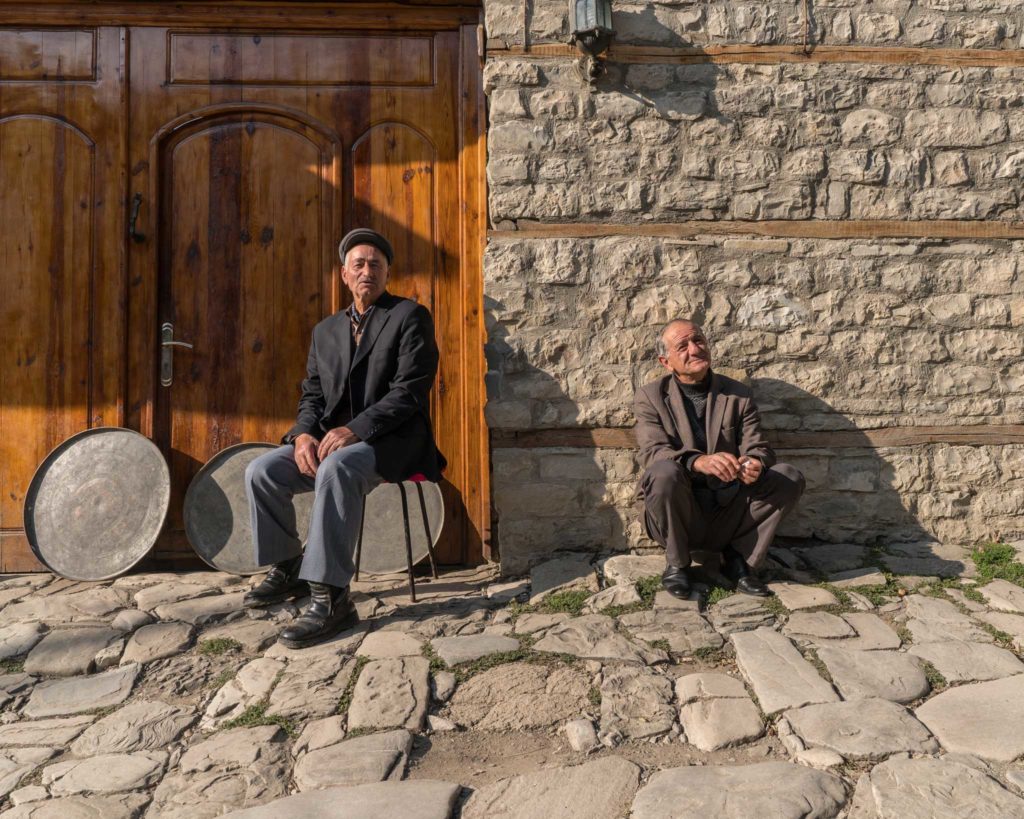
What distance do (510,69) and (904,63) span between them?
6.58ft

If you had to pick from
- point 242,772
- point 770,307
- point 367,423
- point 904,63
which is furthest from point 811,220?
point 242,772

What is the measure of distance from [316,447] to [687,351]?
1.70 meters

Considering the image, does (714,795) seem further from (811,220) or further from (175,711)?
(811,220)

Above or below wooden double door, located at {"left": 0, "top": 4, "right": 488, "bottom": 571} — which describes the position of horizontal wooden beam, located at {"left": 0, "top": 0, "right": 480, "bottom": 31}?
above

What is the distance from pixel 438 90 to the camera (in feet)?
13.6

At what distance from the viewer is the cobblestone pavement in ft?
6.39

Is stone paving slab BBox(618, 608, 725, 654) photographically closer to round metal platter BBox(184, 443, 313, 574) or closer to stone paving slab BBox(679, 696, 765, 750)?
stone paving slab BBox(679, 696, 765, 750)

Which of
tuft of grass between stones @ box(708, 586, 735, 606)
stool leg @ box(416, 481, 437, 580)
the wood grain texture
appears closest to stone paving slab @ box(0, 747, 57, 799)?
stool leg @ box(416, 481, 437, 580)

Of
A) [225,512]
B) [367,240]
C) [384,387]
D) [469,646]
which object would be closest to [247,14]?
[367,240]

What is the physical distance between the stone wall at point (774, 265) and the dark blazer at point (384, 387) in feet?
1.63

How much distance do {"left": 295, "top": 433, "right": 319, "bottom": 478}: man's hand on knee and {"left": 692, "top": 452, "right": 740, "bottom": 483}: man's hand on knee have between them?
1.62 m

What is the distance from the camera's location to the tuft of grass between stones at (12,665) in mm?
2846

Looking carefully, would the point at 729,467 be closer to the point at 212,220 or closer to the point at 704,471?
the point at 704,471

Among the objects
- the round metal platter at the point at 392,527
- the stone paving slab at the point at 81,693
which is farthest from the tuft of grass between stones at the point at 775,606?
the stone paving slab at the point at 81,693
